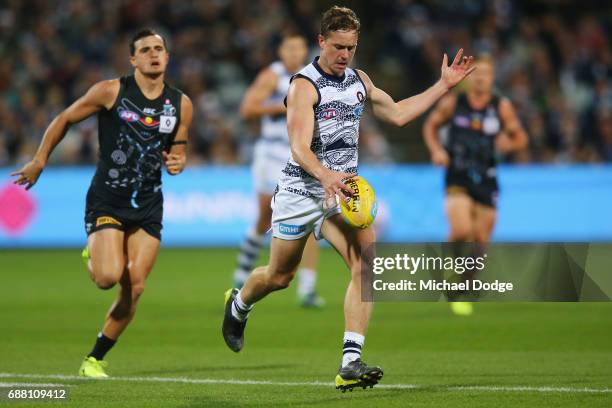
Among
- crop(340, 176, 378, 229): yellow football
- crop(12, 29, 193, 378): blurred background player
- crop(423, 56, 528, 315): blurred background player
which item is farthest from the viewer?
crop(423, 56, 528, 315): blurred background player

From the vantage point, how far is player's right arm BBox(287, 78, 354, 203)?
7.26 meters

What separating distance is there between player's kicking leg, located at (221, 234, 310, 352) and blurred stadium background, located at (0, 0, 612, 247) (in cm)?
1197

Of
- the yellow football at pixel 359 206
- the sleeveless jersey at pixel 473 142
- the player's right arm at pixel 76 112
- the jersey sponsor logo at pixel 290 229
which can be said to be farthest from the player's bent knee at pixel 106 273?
the sleeveless jersey at pixel 473 142

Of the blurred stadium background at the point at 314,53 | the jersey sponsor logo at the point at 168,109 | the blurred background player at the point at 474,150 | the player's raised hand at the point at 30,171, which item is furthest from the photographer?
the blurred stadium background at the point at 314,53

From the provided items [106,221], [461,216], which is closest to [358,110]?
[106,221]

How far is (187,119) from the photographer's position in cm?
919

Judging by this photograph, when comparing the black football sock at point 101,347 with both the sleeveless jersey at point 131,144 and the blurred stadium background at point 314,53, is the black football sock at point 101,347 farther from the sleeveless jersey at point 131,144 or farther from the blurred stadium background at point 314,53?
the blurred stadium background at point 314,53

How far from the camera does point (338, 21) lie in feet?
24.9

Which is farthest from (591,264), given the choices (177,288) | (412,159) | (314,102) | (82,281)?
(412,159)

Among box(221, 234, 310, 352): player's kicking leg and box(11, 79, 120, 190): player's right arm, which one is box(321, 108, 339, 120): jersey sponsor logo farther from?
box(11, 79, 120, 190): player's right arm

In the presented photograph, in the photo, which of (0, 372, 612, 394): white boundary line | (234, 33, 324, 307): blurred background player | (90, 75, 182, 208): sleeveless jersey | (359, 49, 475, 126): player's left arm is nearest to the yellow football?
(359, 49, 475, 126): player's left arm

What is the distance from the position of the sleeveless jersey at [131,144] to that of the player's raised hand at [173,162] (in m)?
0.12

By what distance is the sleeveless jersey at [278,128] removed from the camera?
1372 cm

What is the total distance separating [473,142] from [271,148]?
251cm
